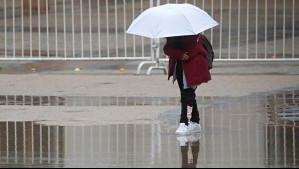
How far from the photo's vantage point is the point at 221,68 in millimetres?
18312

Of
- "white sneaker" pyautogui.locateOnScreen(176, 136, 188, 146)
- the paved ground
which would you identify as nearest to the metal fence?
the paved ground

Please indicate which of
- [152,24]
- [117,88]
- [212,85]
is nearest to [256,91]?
[212,85]

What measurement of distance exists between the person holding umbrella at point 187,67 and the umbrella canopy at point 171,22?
0.70ft

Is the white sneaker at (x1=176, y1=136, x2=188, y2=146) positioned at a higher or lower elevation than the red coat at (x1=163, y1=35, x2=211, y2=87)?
lower

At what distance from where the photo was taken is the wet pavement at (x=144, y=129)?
10.1m

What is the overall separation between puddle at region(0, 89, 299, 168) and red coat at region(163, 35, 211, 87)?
63 centimetres

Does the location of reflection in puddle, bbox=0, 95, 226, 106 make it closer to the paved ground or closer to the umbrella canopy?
the paved ground

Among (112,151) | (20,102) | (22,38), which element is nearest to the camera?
(112,151)

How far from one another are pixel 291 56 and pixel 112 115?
658cm

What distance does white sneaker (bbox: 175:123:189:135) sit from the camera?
11539 millimetres

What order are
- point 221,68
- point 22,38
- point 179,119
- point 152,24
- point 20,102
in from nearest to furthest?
point 152,24 < point 179,119 < point 20,102 < point 221,68 < point 22,38

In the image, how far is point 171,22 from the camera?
11.4 m

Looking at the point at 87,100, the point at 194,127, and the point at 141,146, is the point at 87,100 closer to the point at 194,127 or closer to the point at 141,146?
the point at 194,127

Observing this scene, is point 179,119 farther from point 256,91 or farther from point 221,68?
point 221,68
